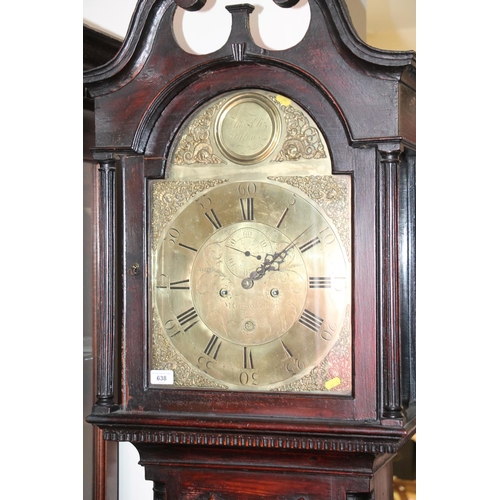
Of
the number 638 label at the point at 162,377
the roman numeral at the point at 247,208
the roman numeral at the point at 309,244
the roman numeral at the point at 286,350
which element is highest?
the roman numeral at the point at 247,208

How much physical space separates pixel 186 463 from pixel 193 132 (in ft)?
2.22

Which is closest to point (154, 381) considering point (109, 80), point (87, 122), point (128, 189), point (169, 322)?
point (169, 322)

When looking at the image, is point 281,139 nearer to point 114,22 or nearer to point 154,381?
point 154,381

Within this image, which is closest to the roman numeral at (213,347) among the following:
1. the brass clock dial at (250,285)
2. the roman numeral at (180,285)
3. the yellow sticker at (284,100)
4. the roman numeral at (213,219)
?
the brass clock dial at (250,285)

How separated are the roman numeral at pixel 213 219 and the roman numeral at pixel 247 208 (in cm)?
6

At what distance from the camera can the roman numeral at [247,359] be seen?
1.57 m

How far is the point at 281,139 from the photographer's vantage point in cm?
156

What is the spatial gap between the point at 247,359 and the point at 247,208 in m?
0.30

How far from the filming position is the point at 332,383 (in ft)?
5.00

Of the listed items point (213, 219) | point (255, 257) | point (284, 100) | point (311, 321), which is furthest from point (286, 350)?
point (284, 100)

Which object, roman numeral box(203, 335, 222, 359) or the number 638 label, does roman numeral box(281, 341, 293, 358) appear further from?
the number 638 label

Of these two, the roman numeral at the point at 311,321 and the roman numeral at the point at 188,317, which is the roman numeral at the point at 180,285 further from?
the roman numeral at the point at 311,321

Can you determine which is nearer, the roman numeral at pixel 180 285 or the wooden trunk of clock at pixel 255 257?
the wooden trunk of clock at pixel 255 257

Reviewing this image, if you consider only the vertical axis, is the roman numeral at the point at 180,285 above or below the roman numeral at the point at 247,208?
below
